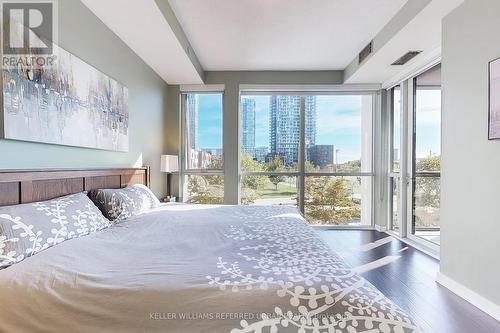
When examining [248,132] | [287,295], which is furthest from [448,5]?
[248,132]

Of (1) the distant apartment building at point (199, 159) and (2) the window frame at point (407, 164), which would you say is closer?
(2) the window frame at point (407, 164)

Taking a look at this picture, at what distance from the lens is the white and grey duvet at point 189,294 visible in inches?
38.2

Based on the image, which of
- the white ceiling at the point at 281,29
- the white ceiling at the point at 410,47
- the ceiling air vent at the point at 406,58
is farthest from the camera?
the ceiling air vent at the point at 406,58

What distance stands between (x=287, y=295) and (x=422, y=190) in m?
3.37

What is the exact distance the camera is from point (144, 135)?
364 centimetres

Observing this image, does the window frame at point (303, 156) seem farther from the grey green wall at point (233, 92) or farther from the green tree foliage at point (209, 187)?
the green tree foliage at point (209, 187)

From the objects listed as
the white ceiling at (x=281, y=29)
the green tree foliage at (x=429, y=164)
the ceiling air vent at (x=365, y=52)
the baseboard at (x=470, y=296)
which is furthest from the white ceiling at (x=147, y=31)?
the baseboard at (x=470, y=296)

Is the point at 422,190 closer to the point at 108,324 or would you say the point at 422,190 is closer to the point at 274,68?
the point at 274,68

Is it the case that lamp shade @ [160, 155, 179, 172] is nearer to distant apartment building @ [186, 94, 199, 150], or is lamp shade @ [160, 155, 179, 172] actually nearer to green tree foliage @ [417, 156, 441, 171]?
distant apartment building @ [186, 94, 199, 150]

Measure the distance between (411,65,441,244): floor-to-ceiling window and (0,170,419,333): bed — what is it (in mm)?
2735

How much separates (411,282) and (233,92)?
3588mm

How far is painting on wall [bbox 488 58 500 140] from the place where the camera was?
1.92m

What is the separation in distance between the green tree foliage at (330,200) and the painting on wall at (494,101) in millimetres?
2755

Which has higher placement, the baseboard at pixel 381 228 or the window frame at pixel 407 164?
the window frame at pixel 407 164
